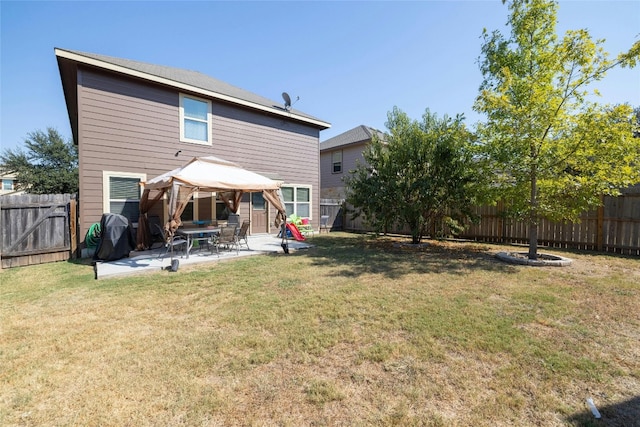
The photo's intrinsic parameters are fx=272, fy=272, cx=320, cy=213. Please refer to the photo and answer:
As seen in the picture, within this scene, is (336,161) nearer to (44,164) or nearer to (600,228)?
(600,228)

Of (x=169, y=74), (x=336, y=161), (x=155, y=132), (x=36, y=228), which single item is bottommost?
(x=36, y=228)

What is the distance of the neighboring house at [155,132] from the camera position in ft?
25.4

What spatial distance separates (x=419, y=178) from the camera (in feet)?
28.5

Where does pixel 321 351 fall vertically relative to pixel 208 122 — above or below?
below

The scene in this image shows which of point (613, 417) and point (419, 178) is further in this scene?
point (419, 178)

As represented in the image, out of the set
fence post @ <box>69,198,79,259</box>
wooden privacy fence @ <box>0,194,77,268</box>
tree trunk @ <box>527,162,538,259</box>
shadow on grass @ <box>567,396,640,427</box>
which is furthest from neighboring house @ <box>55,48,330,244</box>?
shadow on grass @ <box>567,396,640,427</box>

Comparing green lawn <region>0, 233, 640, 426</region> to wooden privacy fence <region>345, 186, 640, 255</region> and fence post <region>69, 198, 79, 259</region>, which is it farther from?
wooden privacy fence <region>345, 186, 640, 255</region>

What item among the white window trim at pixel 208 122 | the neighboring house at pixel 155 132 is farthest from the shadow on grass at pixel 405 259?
the white window trim at pixel 208 122

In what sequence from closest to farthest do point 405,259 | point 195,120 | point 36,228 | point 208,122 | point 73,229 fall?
point 36,228 → point 405,259 → point 73,229 → point 195,120 → point 208,122

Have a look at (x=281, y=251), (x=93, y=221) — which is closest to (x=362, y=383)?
(x=281, y=251)

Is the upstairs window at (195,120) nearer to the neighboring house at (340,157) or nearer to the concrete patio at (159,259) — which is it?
the concrete patio at (159,259)

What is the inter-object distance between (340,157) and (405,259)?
12.9 metres

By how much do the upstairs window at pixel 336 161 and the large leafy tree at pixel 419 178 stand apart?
9.43 meters

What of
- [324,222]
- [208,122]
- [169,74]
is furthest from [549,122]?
[169,74]
